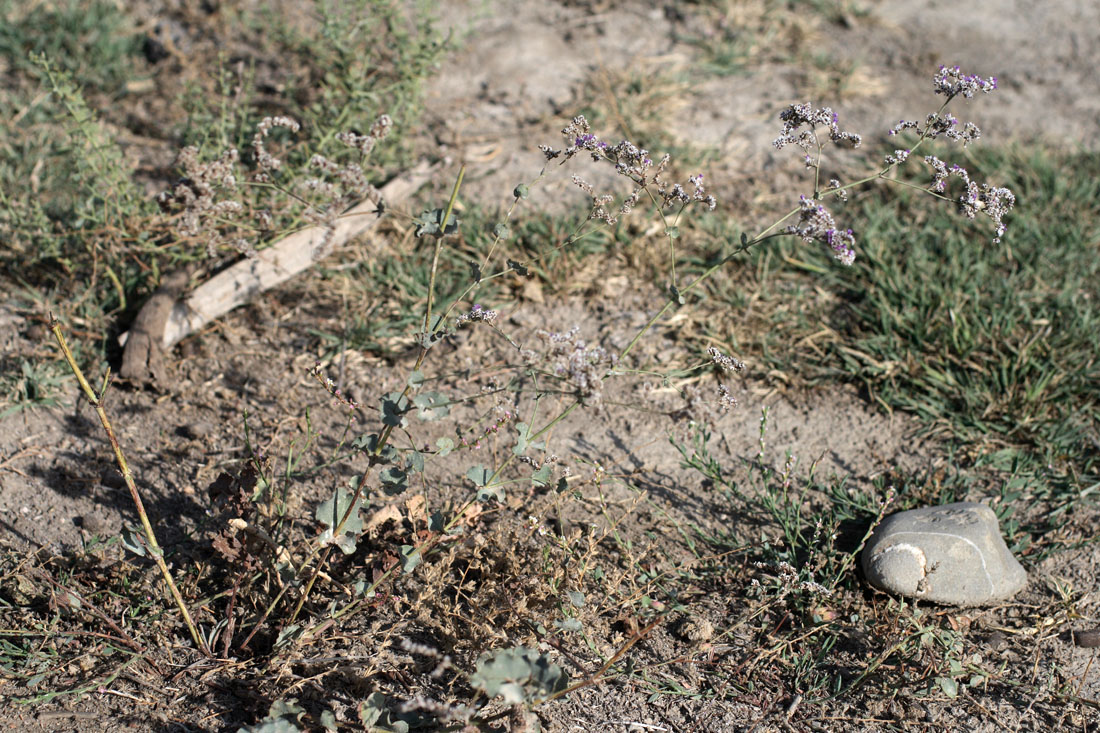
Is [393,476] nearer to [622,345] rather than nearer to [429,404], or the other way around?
[429,404]

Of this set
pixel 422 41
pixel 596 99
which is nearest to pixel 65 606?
pixel 422 41

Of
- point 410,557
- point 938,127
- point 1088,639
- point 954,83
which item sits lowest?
point 1088,639

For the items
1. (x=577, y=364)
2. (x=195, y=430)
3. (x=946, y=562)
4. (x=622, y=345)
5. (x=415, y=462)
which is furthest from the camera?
(x=622, y=345)

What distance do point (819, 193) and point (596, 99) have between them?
2681 millimetres

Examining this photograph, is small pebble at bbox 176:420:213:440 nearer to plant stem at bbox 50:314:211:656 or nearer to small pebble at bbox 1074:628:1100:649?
plant stem at bbox 50:314:211:656

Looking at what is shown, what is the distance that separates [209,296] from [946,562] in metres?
2.77

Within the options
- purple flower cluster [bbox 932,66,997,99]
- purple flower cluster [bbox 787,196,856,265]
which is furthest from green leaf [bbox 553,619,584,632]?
purple flower cluster [bbox 932,66,997,99]

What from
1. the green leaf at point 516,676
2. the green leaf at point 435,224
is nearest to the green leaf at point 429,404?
the green leaf at point 435,224

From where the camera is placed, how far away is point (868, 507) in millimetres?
2936

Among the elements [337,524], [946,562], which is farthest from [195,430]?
[946,562]

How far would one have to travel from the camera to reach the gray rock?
2.64m

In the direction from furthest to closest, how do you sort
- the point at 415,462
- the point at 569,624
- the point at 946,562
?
1. the point at 946,562
2. the point at 569,624
3. the point at 415,462

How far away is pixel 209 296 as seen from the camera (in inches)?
134

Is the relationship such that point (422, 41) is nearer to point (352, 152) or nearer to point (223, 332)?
point (352, 152)
